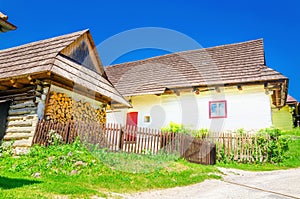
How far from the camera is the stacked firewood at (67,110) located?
34.8 feet

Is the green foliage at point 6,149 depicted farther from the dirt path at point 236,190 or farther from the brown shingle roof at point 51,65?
the dirt path at point 236,190

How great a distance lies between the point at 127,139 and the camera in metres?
10.7

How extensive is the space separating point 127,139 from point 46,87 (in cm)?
363

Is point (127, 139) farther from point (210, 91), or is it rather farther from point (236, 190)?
point (210, 91)

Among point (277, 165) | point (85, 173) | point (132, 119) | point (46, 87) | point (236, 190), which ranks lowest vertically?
point (236, 190)

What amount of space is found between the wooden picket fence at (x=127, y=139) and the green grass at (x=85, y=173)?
2.32ft

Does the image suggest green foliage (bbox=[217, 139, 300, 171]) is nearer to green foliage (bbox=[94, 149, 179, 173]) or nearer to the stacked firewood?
green foliage (bbox=[94, 149, 179, 173])

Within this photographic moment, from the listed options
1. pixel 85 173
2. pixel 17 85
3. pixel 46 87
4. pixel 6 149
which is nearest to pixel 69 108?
pixel 46 87

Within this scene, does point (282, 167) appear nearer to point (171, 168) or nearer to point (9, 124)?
point (171, 168)

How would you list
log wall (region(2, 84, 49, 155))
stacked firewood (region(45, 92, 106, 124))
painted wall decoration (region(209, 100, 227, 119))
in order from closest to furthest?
log wall (region(2, 84, 49, 155))
stacked firewood (region(45, 92, 106, 124))
painted wall decoration (region(209, 100, 227, 119))

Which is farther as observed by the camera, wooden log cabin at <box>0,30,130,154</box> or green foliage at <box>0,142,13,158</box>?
wooden log cabin at <box>0,30,130,154</box>

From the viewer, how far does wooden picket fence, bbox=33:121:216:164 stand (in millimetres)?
9780

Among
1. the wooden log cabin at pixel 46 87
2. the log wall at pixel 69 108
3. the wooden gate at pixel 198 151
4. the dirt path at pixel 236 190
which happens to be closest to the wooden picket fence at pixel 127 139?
the wooden gate at pixel 198 151

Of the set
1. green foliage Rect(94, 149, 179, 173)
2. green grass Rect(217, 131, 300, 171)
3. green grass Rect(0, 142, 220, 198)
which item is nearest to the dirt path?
green grass Rect(0, 142, 220, 198)
